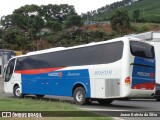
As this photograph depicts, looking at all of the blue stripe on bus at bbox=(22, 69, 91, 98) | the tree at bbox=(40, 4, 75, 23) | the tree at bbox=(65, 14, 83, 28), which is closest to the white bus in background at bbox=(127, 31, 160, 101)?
the blue stripe on bus at bbox=(22, 69, 91, 98)

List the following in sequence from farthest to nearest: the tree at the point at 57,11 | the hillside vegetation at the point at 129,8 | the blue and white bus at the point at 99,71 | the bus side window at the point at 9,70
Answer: the hillside vegetation at the point at 129,8 < the tree at the point at 57,11 < the bus side window at the point at 9,70 < the blue and white bus at the point at 99,71

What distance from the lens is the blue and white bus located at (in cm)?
1741

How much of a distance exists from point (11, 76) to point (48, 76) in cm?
497

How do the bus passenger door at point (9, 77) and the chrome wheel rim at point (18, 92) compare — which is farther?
the bus passenger door at point (9, 77)

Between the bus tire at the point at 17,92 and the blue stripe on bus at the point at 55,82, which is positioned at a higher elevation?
the blue stripe on bus at the point at 55,82

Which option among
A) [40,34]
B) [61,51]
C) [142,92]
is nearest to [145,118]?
[142,92]

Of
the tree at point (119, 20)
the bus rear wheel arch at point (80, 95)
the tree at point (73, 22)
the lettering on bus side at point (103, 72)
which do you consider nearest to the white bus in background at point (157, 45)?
the lettering on bus side at point (103, 72)

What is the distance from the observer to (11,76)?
85.5 ft

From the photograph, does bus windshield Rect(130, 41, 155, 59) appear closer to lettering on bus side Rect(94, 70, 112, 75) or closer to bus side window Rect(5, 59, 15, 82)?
lettering on bus side Rect(94, 70, 112, 75)

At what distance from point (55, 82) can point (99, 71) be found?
3.76 metres

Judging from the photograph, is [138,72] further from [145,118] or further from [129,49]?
[145,118]

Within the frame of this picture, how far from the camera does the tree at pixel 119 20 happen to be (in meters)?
75.9

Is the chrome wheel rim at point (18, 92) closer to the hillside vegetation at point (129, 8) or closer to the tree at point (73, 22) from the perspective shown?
the tree at point (73, 22)

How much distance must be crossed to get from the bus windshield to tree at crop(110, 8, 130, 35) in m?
57.0
